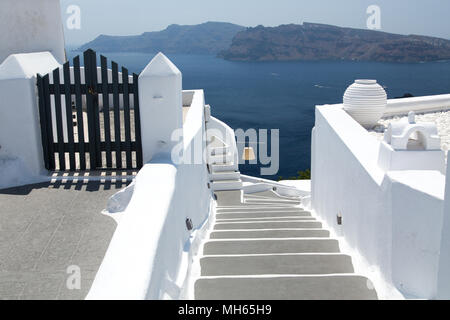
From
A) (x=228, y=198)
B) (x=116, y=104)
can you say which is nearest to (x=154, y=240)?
(x=116, y=104)

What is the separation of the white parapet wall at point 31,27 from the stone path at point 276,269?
8.51m

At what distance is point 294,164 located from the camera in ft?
211

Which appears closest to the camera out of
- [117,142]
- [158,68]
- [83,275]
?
[83,275]

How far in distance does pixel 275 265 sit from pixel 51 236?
2628 millimetres

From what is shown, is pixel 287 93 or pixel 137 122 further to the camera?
pixel 287 93

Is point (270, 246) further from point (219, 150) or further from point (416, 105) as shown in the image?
point (219, 150)

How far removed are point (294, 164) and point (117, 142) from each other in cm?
5771

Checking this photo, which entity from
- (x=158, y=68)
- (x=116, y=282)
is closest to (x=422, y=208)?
(x=116, y=282)

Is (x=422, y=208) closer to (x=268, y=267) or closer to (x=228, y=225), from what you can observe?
(x=268, y=267)

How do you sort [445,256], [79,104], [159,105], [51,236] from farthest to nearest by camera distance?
[79,104]
[159,105]
[51,236]
[445,256]

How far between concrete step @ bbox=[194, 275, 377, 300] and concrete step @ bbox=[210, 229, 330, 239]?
8.30 ft

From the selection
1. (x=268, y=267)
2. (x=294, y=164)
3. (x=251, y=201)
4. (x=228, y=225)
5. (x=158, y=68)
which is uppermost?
(x=158, y=68)

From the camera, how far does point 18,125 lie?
7.30 metres

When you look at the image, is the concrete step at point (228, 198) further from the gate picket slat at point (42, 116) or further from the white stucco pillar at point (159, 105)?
the white stucco pillar at point (159, 105)
